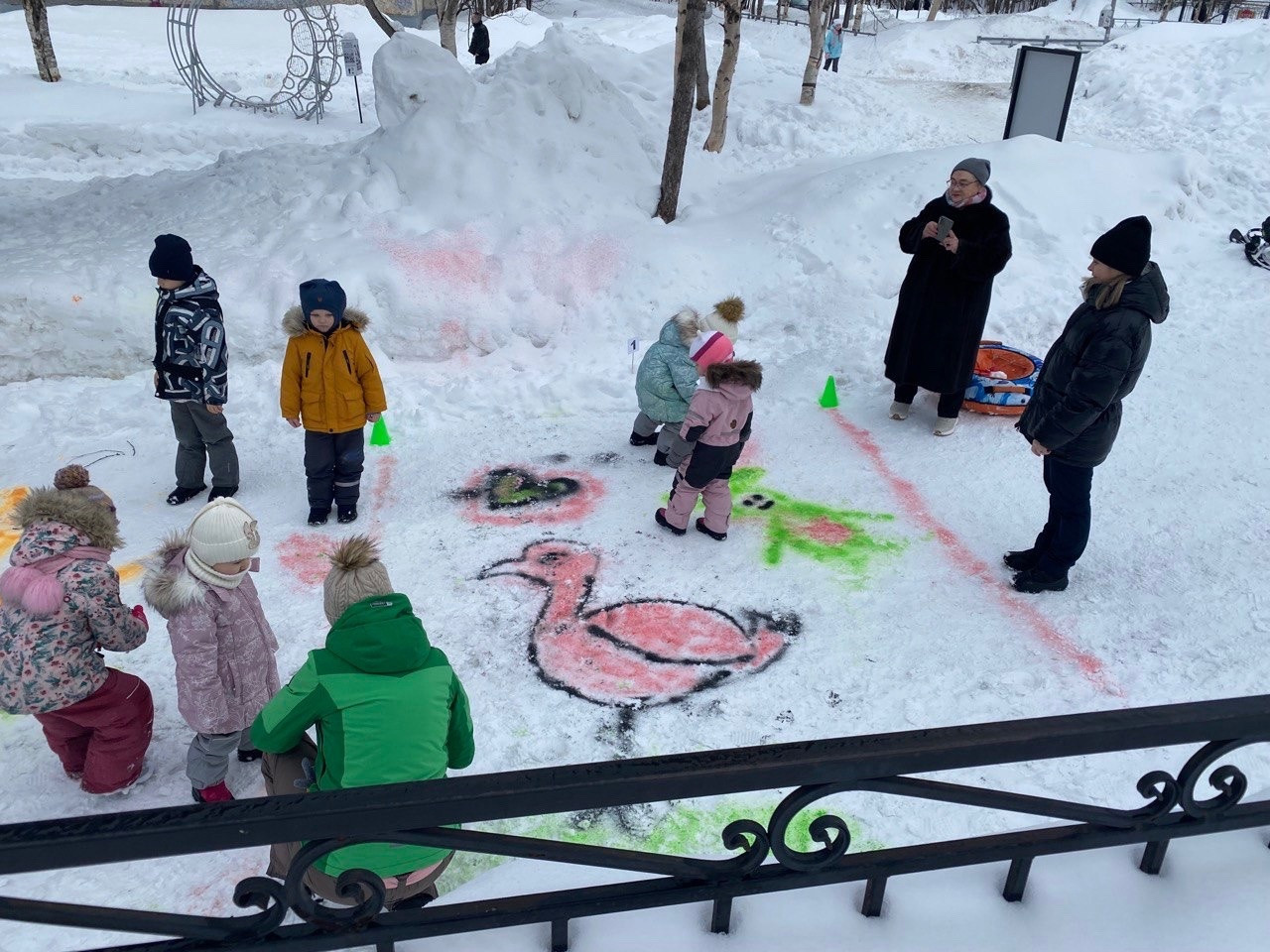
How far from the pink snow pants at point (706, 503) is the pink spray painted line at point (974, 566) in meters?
1.21

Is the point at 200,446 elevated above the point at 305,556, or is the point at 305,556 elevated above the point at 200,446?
the point at 200,446

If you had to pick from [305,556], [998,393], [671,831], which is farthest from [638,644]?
[998,393]

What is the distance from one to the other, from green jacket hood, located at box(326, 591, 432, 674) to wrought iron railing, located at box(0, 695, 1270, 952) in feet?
2.46

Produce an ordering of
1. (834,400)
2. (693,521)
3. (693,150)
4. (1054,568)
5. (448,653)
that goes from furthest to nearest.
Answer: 1. (693,150)
2. (834,400)
3. (693,521)
4. (1054,568)
5. (448,653)

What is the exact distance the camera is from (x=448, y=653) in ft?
15.0

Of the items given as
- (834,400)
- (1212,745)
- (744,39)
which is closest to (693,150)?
(834,400)

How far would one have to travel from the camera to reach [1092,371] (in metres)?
4.29

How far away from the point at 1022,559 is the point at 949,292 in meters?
1.97

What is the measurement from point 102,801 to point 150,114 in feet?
53.8

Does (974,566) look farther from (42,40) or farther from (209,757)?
(42,40)

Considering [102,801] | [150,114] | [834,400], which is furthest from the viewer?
[150,114]

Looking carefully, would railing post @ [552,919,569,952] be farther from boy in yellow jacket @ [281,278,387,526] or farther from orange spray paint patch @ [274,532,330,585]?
boy in yellow jacket @ [281,278,387,526]

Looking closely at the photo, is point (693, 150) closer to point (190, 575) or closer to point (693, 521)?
point (693, 521)

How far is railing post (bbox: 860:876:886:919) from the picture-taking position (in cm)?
201
